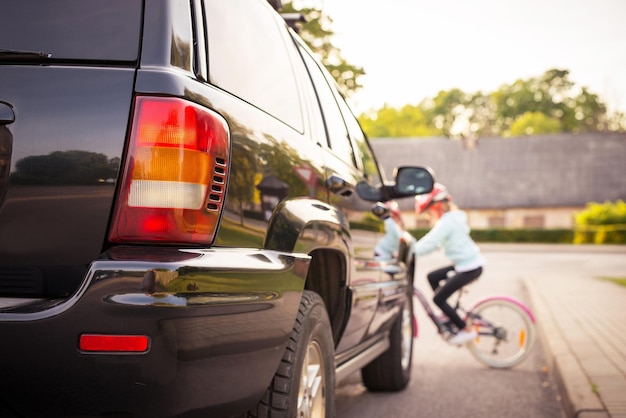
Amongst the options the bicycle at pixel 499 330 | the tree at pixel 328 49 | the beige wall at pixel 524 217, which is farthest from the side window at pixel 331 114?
the beige wall at pixel 524 217

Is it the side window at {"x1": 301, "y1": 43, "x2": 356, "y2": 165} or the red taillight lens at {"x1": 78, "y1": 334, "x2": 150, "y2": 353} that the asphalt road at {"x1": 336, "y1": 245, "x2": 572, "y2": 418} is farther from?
the red taillight lens at {"x1": 78, "y1": 334, "x2": 150, "y2": 353}

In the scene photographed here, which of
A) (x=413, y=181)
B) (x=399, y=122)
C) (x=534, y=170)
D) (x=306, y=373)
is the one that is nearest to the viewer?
(x=306, y=373)

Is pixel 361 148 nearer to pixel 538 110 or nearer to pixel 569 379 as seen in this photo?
pixel 569 379

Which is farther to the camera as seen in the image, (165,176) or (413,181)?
(413,181)

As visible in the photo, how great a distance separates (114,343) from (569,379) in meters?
4.54

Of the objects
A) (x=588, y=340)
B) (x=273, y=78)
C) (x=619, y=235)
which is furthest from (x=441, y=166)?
(x=273, y=78)

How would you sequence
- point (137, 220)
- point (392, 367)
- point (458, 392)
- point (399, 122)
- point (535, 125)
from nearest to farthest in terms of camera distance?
1. point (137, 220)
2. point (392, 367)
3. point (458, 392)
4. point (535, 125)
5. point (399, 122)

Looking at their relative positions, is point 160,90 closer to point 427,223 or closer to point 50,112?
point 50,112

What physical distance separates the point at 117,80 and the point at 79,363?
2.62 ft

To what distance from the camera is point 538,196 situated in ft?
203

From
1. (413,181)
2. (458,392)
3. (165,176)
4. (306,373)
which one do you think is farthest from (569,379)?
(165,176)

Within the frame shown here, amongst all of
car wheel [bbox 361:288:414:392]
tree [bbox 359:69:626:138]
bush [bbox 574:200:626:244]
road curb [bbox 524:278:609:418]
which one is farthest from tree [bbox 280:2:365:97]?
tree [bbox 359:69:626:138]

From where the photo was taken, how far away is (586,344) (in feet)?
26.2

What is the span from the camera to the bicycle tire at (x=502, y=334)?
26.4 ft
